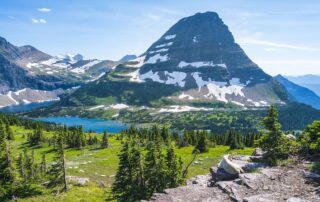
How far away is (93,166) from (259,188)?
66231 millimetres

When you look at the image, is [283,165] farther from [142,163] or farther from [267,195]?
[142,163]

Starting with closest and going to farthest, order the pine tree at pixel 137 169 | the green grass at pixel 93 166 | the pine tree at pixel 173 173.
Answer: the pine tree at pixel 173 173
the pine tree at pixel 137 169
the green grass at pixel 93 166

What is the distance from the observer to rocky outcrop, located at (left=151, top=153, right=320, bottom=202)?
30.4 m

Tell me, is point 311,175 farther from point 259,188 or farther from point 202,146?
point 202,146

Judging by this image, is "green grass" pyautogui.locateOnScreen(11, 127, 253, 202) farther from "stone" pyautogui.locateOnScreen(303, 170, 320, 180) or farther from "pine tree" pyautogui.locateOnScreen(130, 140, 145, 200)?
"stone" pyautogui.locateOnScreen(303, 170, 320, 180)

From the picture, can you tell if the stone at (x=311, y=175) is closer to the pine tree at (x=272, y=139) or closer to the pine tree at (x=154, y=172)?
the pine tree at (x=272, y=139)

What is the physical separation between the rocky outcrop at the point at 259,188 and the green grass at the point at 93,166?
2714 cm

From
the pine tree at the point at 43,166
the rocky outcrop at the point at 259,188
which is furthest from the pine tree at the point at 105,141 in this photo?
the rocky outcrop at the point at 259,188

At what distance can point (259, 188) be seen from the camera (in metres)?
32.8

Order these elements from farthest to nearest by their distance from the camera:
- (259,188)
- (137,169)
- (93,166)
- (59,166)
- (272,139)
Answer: (93,166)
(59,166)
(137,169)
(272,139)
(259,188)

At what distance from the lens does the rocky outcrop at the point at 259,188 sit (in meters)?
30.4

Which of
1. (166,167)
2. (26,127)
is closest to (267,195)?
(166,167)

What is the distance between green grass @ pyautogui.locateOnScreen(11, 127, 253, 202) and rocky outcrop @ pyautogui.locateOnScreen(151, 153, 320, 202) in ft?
89.0

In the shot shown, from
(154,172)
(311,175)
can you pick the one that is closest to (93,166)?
(154,172)
